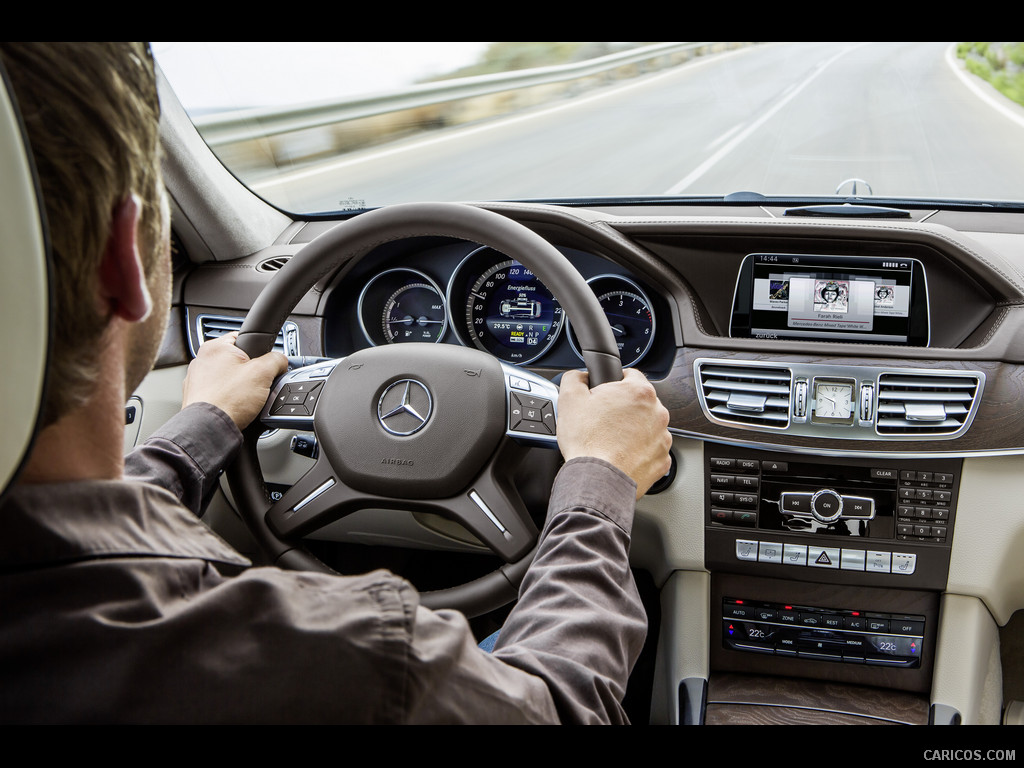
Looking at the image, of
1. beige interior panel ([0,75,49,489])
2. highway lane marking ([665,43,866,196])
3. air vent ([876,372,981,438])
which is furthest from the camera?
highway lane marking ([665,43,866,196])

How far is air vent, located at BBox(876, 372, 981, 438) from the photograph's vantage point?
1.89 metres

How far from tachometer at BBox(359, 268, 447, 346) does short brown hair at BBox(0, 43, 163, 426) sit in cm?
153

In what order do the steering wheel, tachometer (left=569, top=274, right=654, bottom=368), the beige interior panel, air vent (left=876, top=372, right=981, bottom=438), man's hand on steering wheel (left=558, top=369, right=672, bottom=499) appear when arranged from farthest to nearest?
tachometer (left=569, top=274, right=654, bottom=368) < air vent (left=876, top=372, right=981, bottom=438) < the steering wheel < man's hand on steering wheel (left=558, top=369, right=672, bottom=499) < the beige interior panel

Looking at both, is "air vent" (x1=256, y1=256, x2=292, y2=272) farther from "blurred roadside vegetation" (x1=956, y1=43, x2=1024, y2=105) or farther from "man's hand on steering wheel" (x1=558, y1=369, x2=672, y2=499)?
"blurred roadside vegetation" (x1=956, y1=43, x2=1024, y2=105)

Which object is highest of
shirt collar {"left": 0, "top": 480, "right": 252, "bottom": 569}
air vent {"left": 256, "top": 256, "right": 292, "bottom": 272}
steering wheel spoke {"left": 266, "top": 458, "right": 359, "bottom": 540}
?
air vent {"left": 256, "top": 256, "right": 292, "bottom": 272}

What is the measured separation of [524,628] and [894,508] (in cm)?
131

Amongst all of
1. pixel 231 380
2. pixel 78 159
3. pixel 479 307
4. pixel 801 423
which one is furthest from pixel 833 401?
pixel 78 159

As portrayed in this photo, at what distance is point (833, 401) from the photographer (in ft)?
6.39

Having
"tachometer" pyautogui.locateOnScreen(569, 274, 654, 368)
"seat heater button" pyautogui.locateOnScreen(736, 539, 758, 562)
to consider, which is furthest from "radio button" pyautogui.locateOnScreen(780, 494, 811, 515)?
"tachometer" pyautogui.locateOnScreen(569, 274, 654, 368)

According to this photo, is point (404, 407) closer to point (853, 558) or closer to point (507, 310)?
point (507, 310)

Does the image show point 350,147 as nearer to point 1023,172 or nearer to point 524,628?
point 1023,172

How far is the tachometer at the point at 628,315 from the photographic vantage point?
2197 mm

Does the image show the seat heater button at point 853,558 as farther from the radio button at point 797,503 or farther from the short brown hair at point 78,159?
the short brown hair at point 78,159

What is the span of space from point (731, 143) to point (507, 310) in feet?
4.37
